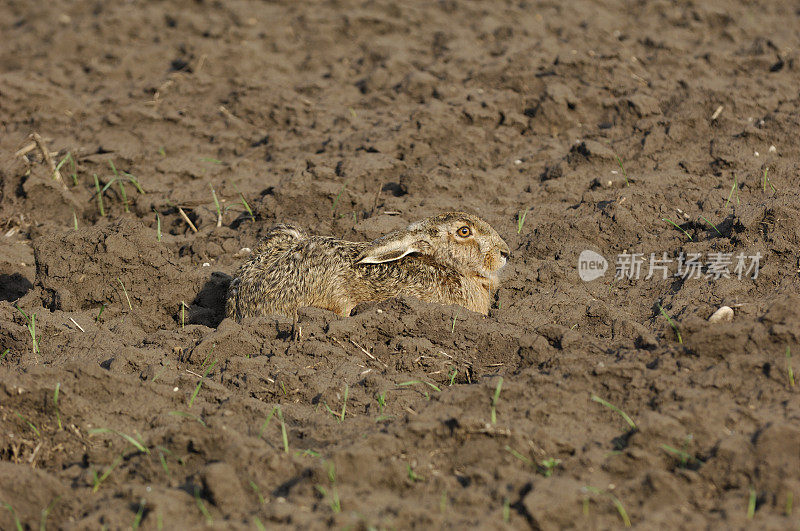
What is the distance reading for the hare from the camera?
21.1 feet

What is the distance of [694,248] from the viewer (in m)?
6.77

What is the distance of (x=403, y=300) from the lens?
618cm

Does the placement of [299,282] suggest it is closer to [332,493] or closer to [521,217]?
[521,217]

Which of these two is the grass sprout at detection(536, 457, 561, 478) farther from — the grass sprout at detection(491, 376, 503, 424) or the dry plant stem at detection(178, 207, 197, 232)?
the dry plant stem at detection(178, 207, 197, 232)

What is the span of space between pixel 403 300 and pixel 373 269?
1.78 feet

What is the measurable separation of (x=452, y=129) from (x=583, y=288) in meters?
3.20

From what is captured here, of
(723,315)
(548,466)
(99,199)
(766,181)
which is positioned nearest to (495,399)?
(548,466)

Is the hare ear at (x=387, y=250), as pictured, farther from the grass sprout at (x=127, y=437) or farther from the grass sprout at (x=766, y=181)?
the grass sprout at (x=766, y=181)

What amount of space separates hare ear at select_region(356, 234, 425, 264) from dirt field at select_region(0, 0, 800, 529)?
1.64 ft

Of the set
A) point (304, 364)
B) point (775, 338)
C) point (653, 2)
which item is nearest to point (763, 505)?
point (775, 338)

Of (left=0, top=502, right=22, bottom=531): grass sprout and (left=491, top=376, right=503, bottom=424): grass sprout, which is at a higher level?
(left=491, top=376, right=503, bottom=424): grass sprout

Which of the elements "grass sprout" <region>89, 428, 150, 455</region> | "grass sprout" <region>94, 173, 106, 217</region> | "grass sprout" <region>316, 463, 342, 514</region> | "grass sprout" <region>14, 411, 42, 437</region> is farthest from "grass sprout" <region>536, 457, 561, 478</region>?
"grass sprout" <region>94, 173, 106, 217</region>

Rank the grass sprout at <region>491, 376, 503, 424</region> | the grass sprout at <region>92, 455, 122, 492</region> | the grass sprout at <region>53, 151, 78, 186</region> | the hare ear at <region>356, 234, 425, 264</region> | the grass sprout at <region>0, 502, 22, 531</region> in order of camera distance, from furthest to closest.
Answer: the grass sprout at <region>53, 151, 78, 186</region>
the hare ear at <region>356, 234, 425, 264</region>
the grass sprout at <region>491, 376, 503, 424</region>
the grass sprout at <region>92, 455, 122, 492</region>
the grass sprout at <region>0, 502, 22, 531</region>

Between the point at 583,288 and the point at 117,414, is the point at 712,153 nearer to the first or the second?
the point at 583,288
